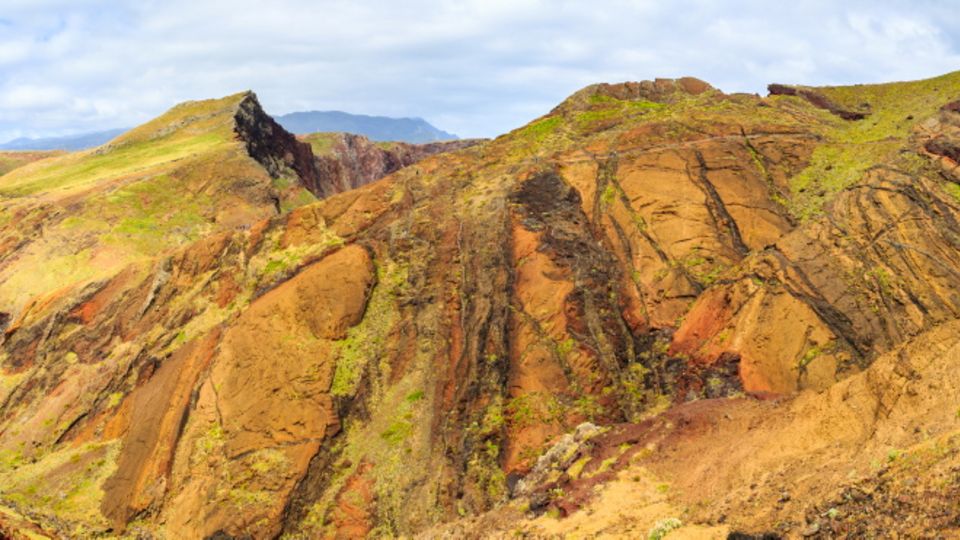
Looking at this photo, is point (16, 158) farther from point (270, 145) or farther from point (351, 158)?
point (270, 145)

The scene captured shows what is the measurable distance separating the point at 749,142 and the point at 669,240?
9039 mm

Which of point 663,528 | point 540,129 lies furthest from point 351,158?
point 663,528

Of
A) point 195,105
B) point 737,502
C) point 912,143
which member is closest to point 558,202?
point 912,143

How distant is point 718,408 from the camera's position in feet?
65.5

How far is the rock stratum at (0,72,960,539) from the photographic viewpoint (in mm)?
16875

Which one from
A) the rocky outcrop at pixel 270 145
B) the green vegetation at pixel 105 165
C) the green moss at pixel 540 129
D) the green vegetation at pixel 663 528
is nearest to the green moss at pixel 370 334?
the green moss at pixel 540 129

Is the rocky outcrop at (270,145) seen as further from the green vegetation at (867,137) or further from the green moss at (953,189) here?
the green moss at (953,189)

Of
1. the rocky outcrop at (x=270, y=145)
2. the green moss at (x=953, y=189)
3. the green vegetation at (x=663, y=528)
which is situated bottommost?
the green vegetation at (x=663, y=528)

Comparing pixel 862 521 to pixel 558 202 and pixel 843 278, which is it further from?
pixel 558 202

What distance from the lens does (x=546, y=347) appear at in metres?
26.1

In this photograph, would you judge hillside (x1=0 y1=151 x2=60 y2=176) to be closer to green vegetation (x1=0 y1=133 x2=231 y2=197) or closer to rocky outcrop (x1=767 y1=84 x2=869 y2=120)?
green vegetation (x1=0 y1=133 x2=231 y2=197)

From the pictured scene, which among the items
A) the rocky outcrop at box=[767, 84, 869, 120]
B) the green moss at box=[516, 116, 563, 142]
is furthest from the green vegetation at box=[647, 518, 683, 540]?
the rocky outcrop at box=[767, 84, 869, 120]

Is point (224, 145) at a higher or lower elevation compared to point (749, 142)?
higher

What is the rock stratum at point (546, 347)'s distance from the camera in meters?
16.9
